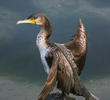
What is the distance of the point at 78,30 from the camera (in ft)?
59.9

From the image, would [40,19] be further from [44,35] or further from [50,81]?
[50,81]

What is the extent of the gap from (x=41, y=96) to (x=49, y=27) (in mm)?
2901

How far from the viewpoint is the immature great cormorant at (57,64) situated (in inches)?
615

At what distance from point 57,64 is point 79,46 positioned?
2.29 metres

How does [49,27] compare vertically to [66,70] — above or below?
above

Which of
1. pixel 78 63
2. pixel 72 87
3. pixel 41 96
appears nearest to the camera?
pixel 41 96

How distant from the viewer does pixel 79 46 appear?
58.2ft

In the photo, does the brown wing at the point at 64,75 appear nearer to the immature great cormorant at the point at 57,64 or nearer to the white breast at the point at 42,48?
the immature great cormorant at the point at 57,64

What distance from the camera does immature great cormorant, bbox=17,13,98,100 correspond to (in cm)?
1562

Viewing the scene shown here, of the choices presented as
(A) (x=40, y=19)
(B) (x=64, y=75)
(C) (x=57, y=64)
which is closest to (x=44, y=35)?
(A) (x=40, y=19)

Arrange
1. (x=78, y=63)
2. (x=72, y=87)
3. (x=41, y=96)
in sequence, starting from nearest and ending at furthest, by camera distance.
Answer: (x=41, y=96) < (x=72, y=87) < (x=78, y=63)

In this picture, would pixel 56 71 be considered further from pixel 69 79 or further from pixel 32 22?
pixel 32 22

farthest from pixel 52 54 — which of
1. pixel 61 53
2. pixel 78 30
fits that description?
pixel 78 30

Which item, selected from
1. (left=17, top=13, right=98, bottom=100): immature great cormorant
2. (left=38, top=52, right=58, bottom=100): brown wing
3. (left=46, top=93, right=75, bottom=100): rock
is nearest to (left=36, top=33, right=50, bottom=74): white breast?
(left=17, top=13, right=98, bottom=100): immature great cormorant
